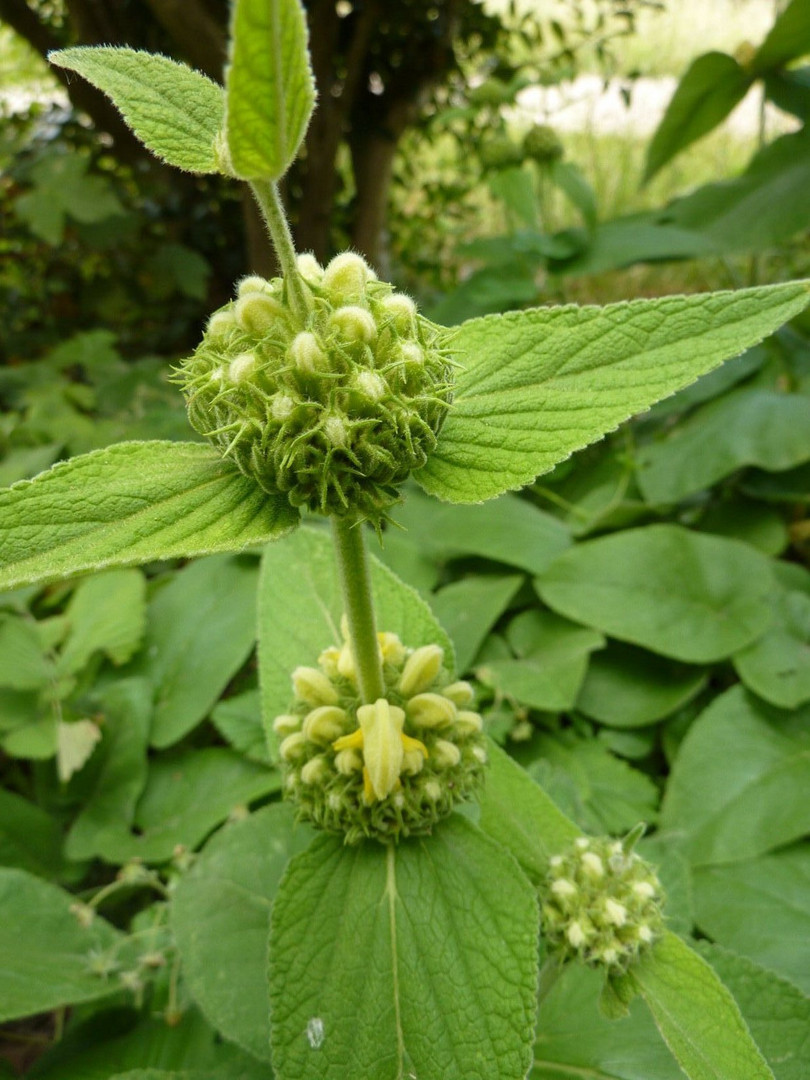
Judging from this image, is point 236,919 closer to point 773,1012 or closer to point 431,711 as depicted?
point 431,711

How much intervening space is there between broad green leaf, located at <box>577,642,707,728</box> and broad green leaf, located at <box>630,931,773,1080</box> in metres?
0.79

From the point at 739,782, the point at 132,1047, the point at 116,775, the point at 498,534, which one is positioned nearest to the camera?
the point at 132,1047

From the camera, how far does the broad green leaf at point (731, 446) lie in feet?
5.85

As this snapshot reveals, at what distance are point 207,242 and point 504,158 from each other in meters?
1.90

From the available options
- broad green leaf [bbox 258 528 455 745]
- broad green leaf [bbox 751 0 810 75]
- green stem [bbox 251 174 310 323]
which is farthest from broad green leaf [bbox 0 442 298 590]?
broad green leaf [bbox 751 0 810 75]

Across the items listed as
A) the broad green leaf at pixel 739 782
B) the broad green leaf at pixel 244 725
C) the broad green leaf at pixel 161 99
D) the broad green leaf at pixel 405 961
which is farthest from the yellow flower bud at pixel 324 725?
the broad green leaf at pixel 739 782

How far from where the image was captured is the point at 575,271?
2297 mm

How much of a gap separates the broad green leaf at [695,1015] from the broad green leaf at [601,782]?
0.44 meters

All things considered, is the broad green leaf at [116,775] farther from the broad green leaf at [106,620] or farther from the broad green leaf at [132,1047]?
the broad green leaf at [132,1047]

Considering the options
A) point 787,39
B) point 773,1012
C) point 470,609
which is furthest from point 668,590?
point 787,39

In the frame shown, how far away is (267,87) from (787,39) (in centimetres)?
230

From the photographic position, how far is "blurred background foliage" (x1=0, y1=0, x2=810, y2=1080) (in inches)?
51.1

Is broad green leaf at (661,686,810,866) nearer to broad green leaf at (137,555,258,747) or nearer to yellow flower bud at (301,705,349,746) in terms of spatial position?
yellow flower bud at (301,705,349,746)

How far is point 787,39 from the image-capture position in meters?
2.09
